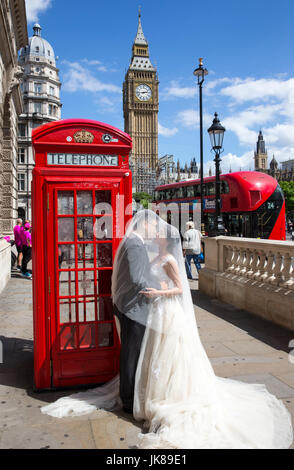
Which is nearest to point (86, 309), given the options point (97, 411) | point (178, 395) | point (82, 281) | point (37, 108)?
point (82, 281)

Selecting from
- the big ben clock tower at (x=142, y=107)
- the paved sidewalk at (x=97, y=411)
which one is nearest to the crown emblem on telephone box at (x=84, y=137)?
the paved sidewalk at (x=97, y=411)

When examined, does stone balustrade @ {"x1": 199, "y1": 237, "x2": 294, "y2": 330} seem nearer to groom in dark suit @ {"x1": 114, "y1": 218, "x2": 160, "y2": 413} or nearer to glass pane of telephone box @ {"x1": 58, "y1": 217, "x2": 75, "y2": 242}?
groom in dark suit @ {"x1": 114, "y1": 218, "x2": 160, "y2": 413}

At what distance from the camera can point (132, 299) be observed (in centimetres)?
342

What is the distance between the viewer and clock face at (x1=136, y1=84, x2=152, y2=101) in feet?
391

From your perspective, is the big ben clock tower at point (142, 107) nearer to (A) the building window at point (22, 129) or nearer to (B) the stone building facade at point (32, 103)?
(B) the stone building facade at point (32, 103)

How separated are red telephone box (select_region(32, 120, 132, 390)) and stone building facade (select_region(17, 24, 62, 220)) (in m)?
51.6

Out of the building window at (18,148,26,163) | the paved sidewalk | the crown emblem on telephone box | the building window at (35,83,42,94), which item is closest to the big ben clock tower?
the building window at (35,83,42,94)

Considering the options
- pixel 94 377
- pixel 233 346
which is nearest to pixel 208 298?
pixel 233 346

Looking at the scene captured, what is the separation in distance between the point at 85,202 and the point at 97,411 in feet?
6.25

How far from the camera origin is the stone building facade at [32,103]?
55.4 m

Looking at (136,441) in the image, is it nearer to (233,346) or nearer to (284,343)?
(233,346)

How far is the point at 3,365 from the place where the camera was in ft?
14.6

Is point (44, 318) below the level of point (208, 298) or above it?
above

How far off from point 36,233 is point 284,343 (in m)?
3.57
